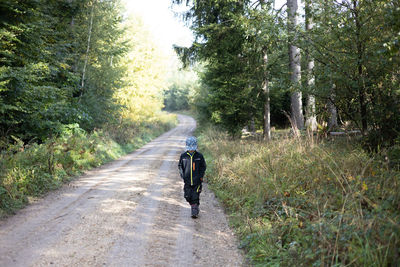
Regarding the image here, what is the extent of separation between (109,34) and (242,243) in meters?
15.5

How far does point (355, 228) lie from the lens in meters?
3.41

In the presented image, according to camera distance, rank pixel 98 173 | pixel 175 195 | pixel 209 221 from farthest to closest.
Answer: pixel 98 173 → pixel 175 195 → pixel 209 221

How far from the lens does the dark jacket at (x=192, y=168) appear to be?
6.11 m

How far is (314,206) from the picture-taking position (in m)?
4.53

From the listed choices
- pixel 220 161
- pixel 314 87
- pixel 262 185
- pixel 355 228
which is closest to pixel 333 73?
pixel 314 87

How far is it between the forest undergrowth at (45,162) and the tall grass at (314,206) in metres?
5.04

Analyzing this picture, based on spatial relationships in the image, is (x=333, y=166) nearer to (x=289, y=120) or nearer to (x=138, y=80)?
(x=289, y=120)

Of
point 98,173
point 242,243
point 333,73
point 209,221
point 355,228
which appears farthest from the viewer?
point 98,173

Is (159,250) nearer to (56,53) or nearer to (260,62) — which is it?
(260,62)

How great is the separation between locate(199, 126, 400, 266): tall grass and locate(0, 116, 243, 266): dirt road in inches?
22.1

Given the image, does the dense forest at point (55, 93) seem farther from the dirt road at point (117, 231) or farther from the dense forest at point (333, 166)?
the dense forest at point (333, 166)

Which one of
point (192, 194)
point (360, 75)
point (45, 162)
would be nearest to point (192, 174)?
point (192, 194)

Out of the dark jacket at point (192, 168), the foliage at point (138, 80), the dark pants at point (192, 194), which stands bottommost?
the dark pants at point (192, 194)

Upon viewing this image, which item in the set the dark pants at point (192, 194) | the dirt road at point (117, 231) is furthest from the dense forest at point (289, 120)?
the dark pants at point (192, 194)
